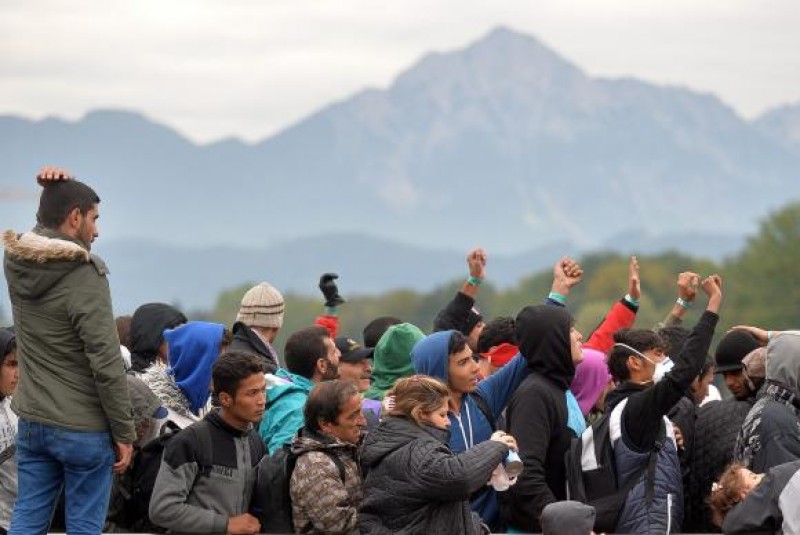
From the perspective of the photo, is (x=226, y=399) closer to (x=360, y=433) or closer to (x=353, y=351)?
(x=360, y=433)

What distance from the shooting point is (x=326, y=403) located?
832cm

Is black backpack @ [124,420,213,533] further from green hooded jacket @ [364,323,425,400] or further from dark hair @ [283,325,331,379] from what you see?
green hooded jacket @ [364,323,425,400]

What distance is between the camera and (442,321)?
11.3 meters

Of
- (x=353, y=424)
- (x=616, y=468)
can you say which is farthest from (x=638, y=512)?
(x=353, y=424)

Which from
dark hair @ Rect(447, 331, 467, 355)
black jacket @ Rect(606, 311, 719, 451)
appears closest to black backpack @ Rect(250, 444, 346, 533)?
dark hair @ Rect(447, 331, 467, 355)

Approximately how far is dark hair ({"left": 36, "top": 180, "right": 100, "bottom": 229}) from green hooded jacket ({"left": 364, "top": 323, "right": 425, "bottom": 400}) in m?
2.35

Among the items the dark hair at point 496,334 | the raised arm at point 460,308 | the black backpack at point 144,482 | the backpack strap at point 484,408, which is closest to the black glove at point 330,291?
the raised arm at point 460,308

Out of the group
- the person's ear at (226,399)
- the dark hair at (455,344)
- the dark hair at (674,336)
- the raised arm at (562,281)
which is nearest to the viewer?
the person's ear at (226,399)

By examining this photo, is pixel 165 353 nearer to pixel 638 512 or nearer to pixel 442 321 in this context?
pixel 442 321

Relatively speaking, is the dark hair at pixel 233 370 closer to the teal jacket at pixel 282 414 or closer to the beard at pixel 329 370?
the teal jacket at pixel 282 414

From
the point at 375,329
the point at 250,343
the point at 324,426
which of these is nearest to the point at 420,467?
the point at 324,426

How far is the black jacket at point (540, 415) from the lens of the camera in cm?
873

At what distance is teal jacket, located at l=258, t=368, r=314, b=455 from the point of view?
9164mm

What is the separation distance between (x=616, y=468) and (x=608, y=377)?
4.85 ft
